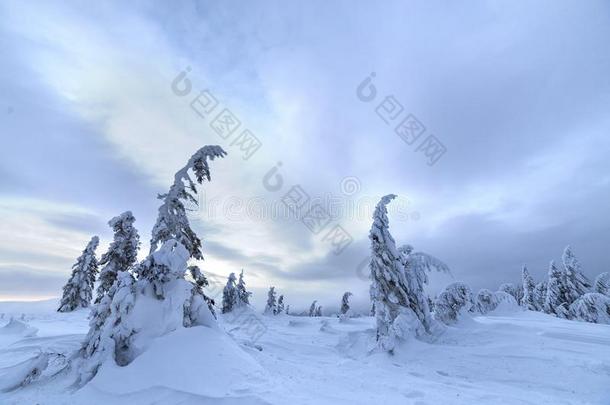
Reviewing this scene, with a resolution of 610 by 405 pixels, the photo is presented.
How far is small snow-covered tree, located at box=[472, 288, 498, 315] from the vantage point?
81.9 feet

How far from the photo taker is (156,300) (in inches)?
383

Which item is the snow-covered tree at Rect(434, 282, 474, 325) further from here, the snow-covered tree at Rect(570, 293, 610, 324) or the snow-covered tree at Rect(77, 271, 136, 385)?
the snow-covered tree at Rect(77, 271, 136, 385)

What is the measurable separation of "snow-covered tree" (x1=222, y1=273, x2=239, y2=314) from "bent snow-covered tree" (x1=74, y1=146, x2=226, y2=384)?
87.2 feet

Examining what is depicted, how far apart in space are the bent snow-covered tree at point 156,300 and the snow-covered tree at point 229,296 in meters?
26.6

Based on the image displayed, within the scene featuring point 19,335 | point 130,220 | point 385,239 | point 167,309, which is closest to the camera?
point 167,309

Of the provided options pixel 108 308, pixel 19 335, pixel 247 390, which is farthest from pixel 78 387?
pixel 19 335

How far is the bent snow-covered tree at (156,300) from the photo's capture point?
8.76 metres

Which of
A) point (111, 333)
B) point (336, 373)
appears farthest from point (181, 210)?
point (336, 373)

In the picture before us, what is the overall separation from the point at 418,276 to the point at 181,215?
43.9 ft

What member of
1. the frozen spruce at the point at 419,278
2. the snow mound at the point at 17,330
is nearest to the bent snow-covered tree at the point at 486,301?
the frozen spruce at the point at 419,278

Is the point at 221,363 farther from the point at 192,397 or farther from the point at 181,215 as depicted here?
the point at 181,215

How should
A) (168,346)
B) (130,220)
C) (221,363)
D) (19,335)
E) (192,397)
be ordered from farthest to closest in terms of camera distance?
(130,220), (19,335), (168,346), (221,363), (192,397)

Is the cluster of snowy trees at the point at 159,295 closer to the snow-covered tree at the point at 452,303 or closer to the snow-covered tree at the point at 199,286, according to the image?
the snow-covered tree at the point at 199,286

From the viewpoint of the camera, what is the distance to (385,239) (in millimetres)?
17328
